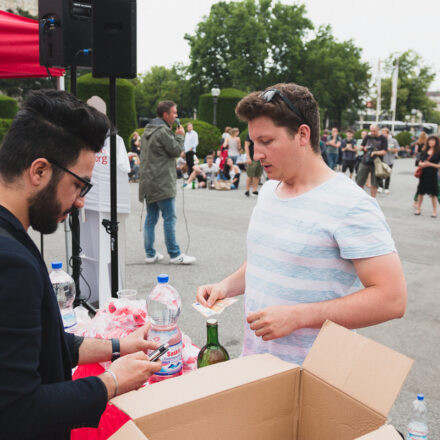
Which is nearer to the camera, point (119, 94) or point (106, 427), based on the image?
point (106, 427)

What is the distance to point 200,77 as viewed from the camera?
43.7m

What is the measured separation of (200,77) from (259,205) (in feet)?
144

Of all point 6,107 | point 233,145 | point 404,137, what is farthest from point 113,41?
point 404,137

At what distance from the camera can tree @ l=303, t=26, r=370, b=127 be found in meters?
41.9

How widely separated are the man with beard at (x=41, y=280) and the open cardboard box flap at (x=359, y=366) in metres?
0.50

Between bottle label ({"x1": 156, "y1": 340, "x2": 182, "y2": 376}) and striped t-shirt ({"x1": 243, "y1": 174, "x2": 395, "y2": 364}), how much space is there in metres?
0.31

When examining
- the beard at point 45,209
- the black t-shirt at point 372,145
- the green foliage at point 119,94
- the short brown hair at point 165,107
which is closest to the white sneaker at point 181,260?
the short brown hair at point 165,107

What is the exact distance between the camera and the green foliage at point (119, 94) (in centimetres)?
1933

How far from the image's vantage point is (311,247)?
1.65 m

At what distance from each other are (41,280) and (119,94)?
20531mm

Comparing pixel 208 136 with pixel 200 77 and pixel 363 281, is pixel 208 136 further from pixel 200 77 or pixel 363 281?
pixel 200 77

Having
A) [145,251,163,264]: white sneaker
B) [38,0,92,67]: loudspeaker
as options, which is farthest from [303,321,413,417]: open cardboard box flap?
[145,251,163,264]: white sneaker

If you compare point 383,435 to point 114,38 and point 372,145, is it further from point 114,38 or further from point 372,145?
point 372,145

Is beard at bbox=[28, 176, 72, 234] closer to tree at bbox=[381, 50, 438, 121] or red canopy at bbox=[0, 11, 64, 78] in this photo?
red canopy at bbox=[0, 11, 64, 78]
